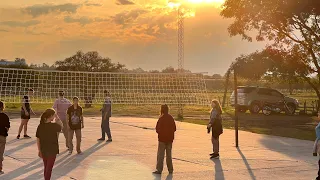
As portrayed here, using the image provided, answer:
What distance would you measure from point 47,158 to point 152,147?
314 inches

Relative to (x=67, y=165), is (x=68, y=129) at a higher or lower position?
higher

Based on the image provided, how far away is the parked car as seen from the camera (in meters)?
43.2

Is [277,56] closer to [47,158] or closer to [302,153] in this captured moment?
[302,153]

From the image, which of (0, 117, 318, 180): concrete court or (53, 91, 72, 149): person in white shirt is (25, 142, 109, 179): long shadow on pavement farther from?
(53, 91, 72, 149): person in white shirt

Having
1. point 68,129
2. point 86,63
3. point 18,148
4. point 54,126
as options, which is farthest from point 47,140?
point 86,63

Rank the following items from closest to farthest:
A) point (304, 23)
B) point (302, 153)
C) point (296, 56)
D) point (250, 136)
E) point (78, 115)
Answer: point (78, 115)
point (302, 153)
point (250, 136)
point (304, 23)
point (296, 56)

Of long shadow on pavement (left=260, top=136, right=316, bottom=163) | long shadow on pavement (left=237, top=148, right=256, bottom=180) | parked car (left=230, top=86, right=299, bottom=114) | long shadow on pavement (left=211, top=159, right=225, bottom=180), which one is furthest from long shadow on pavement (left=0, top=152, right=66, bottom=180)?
parked car (left=230, top=86, right=299, bottom=114)

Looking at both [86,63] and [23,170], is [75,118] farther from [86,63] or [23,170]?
[86,63]

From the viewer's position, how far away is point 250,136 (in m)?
23.3

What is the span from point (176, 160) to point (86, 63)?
161 ft

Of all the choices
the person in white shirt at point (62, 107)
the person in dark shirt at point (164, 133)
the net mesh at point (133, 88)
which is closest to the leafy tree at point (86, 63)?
the net mesh at point (133, 88)

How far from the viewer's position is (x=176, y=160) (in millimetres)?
15227

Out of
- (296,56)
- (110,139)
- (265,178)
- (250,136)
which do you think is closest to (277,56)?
(296,56)

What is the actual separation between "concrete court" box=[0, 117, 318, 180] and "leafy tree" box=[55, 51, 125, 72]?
40.9m
